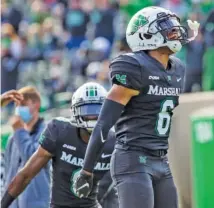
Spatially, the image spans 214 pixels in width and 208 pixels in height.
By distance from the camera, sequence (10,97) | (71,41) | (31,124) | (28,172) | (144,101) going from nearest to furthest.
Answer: (144,101) → (28,172) → (10,97) → (31,124) → (71,41)

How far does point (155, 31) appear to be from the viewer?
5383 millimetres

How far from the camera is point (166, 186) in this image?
530 centimetres

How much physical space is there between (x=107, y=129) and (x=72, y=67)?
938 centimetres

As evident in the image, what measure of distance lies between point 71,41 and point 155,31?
32.1 feet

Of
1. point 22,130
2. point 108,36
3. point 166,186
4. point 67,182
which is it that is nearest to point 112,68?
point 166,186

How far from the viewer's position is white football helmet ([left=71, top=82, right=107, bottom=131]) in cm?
602

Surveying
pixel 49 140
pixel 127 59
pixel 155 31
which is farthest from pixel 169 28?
pixel 49 140

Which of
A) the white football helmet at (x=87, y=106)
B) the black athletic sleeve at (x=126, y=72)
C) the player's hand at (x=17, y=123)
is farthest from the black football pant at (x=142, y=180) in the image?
the player's hand at (x=17, y=123)

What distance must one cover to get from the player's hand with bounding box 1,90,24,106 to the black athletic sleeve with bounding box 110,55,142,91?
190cm

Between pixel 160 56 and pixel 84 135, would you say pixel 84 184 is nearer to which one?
pixel 160 56

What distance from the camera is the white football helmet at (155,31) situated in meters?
5.38

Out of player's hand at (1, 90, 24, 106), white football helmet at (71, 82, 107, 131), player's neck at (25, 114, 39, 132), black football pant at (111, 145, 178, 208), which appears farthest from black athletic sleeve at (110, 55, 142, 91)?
player's neck at (25, 114, 39, 132)

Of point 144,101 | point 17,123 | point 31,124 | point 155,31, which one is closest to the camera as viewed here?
point 144,101

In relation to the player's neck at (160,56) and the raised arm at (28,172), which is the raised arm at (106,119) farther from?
the raised arm at (28,172)
